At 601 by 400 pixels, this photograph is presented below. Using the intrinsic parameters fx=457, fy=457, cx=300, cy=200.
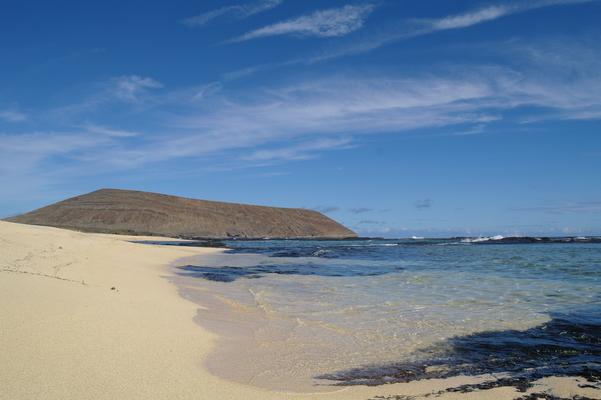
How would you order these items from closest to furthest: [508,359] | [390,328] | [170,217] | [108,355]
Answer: [108,355] → [508,359] → [390,328] → [170,217]

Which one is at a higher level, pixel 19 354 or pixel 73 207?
pixel 73 207

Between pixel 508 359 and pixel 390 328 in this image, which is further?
pixel 390 328

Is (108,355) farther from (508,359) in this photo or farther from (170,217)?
(170,217)

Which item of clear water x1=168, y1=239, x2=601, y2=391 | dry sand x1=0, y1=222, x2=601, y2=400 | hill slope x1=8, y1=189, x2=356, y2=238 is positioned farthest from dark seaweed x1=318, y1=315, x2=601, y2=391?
hill slope x1=8, y1=189, x2=356, y2=238

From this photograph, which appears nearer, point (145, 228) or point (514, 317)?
point (514, 317)

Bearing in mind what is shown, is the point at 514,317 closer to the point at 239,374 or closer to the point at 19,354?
the point at 239,374

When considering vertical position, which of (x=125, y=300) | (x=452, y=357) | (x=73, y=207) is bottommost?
(x=452, y=357)

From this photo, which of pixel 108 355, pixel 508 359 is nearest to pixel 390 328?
pixel 508 359

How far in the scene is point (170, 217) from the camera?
83062 mm

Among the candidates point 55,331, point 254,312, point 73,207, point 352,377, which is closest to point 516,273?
point 254,312

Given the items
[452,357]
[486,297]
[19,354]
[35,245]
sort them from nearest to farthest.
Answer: [19,354], [452,357], [486,297], [35,245]

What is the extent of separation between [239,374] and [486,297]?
25.1 feet

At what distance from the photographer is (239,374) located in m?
4.62

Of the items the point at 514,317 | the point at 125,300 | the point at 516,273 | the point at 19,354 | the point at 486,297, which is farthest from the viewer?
the point at 516,273
